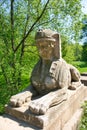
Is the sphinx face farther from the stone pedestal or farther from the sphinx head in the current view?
the stone pedestal

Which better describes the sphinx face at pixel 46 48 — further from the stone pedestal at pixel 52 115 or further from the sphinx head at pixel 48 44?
the stone pedestal at pixel 52 115

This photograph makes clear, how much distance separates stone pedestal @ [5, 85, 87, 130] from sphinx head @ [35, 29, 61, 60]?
3.26 ft

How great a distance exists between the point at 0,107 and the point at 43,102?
6666 mm

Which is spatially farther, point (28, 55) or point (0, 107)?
point (28, 55)

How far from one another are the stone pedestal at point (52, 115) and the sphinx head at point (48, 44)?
0.99m

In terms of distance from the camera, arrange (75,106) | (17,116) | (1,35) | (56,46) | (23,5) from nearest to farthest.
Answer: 1. (17,116)
2. (56,46)
3. (75,106)
4. (1,35)
5. (23,5)

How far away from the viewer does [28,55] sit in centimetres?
1127

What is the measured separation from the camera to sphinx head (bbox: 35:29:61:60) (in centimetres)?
352

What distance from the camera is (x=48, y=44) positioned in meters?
3.58

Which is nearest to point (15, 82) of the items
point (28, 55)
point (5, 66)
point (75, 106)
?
point (5, 66)

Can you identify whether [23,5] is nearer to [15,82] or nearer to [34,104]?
[15,82]

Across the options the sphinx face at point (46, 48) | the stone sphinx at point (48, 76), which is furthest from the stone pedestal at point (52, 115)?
the sphinx face at point (46, 48)

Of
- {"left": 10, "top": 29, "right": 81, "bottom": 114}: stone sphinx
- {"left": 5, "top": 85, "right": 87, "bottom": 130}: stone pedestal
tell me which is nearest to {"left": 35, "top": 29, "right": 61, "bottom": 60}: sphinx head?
{"left": 10, "top": 29, "right": 81, "bottom": 114}: stone sphinx

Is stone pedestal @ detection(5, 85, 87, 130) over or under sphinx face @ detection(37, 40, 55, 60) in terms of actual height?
under
